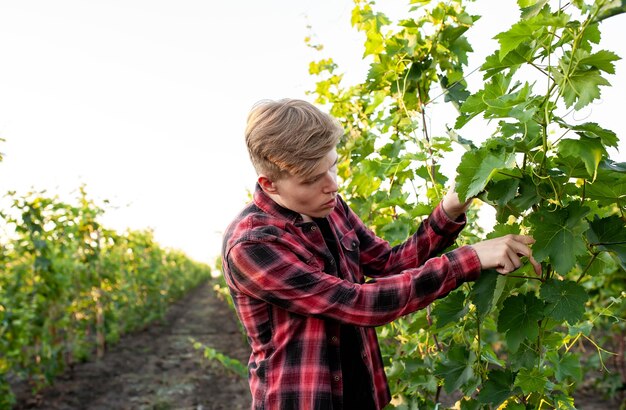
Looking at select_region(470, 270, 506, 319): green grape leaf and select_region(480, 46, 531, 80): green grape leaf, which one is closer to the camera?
select_region(480, 46, 531, 80): green grape leaf

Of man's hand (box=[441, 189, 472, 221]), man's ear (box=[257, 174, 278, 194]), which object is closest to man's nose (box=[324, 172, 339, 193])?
man's ear (box=[257, 174, 278, 194])

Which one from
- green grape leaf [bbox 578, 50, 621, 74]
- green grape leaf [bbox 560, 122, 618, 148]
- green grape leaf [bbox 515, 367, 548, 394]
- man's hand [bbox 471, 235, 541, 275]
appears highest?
green grape leaf [bbox 578, 50, 621, 74]

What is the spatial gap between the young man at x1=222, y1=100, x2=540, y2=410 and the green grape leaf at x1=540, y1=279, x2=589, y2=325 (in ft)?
0.36

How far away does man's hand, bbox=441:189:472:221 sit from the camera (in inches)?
70.2

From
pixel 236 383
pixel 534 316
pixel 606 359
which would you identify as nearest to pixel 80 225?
pixel 236 383

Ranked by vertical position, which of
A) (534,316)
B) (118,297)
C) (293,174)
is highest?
(293,174)

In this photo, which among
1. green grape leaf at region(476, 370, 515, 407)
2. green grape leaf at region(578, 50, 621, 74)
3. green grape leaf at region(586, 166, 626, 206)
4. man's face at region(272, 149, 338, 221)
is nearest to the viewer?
green grape leaf at region(578, 50, 621, 74)

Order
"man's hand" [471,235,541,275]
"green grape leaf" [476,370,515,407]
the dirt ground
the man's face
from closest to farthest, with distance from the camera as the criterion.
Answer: "man's hand" [471,235,541,275]
"green grape leaf" [476,370,515,407]
the man's face
the dirt ground

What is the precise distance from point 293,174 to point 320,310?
15.0 inches

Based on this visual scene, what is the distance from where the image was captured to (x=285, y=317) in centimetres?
179

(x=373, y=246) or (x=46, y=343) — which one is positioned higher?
(x=373, y=246)

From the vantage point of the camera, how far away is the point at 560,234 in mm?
1313

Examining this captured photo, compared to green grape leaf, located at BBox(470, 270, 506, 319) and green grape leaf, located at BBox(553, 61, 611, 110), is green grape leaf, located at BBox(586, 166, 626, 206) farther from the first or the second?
green grape leaf, located at BBox(470, 270, 506, 319)

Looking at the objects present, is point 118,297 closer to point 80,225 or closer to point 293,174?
point 80,225
